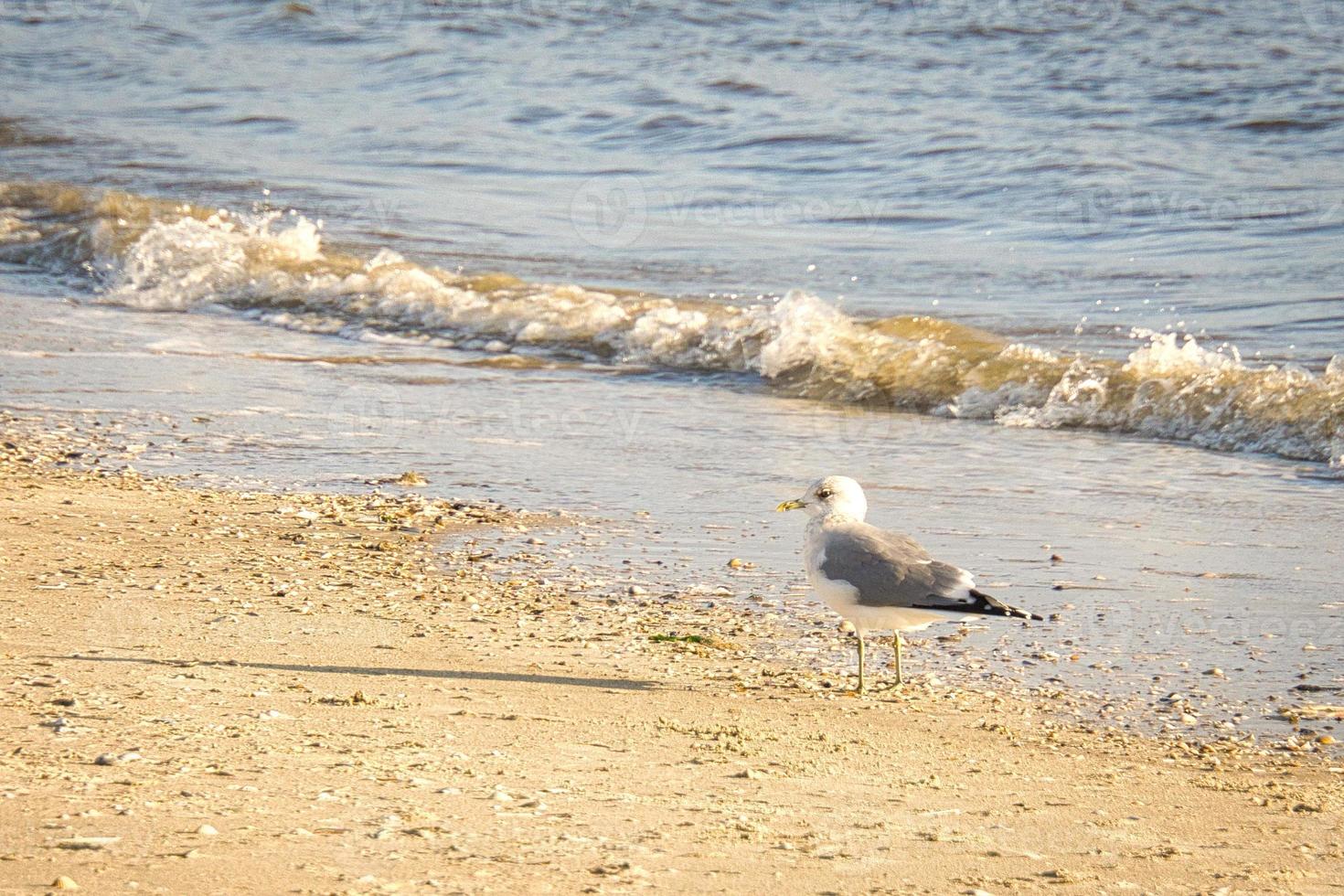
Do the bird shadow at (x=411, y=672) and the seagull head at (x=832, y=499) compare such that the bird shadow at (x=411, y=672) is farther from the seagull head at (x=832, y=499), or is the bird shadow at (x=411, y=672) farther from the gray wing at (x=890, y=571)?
the seagull head at (x=832, y=499)

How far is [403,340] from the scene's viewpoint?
11.6 metres

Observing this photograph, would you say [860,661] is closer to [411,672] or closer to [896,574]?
[896,574]

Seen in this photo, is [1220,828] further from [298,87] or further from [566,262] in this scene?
[298,87]

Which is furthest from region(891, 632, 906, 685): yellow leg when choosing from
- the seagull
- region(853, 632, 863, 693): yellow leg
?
region(853, 632, 863, 693): yellow leg

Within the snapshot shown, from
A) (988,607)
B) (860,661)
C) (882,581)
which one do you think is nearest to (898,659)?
(860,661)

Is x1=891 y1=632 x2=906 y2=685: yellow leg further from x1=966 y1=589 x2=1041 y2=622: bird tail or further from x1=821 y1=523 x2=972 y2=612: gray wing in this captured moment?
x1=966 y1=589 x2=1041 y2=622: bird tail

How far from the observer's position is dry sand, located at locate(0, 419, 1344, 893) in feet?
11.6

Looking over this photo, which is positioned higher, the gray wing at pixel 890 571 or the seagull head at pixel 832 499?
the seagull head at pixel 832 499

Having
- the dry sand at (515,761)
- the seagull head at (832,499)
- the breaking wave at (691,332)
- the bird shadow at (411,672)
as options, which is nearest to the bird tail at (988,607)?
the dry sand at (515,761)

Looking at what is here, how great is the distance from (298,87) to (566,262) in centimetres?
1202

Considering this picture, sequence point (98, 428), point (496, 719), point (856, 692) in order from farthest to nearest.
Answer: point (98, 428), point (856, 692), point (496, 719)

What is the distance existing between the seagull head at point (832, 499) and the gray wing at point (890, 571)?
15 centimetres

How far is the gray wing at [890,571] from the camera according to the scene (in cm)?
488

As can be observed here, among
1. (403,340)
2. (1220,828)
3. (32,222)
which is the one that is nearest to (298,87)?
(32,222)
